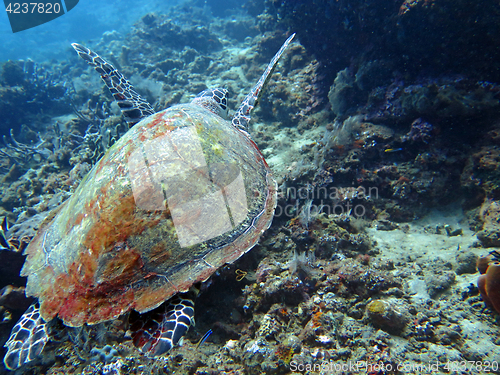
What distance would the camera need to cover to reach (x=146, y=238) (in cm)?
175

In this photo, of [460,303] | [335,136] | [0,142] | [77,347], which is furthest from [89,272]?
[0,142]

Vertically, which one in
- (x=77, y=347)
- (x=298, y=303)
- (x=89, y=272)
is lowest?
(x=77, y=347)

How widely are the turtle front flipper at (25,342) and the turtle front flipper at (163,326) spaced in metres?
0.90

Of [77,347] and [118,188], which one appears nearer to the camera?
[118,188]

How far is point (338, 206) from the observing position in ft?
11.5

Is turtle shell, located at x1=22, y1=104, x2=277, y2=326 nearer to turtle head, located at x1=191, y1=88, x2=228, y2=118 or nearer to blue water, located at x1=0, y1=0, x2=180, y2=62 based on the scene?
turtle head, located at x1=191, y1=88, x2=228, y2=118

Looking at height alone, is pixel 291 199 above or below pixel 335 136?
below

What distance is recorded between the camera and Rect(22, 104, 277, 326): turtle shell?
169 cm

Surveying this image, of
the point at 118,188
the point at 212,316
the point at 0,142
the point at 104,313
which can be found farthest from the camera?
the point at 0,142

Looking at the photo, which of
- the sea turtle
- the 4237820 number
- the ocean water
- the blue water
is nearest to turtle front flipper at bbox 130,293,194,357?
the sea turtle

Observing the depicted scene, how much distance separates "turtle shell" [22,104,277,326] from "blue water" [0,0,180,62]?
34.0 metres

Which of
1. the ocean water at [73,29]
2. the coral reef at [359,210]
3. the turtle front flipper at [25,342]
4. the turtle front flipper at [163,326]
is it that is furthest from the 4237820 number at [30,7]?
the turtle front flipper at [163,326]

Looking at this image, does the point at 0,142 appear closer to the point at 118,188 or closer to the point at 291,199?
the point at 118,188

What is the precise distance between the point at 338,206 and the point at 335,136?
4.57 feet
